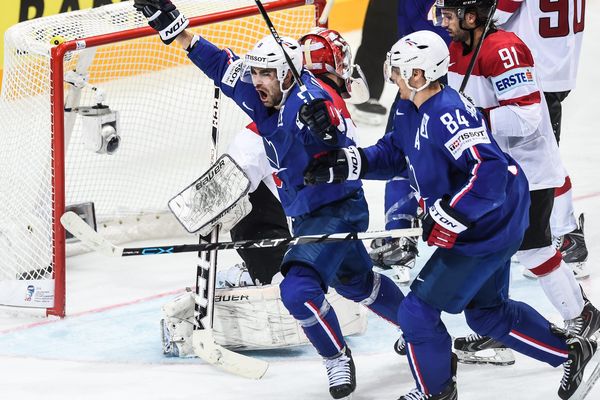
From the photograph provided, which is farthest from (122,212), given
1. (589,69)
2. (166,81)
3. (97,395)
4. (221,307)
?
(589,69)

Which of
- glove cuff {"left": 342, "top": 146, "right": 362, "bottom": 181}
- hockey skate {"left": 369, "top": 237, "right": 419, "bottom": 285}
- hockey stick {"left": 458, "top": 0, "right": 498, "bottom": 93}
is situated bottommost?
hockey skate {"left": 369, "top": 237, "right": 419, "bottom": 285}

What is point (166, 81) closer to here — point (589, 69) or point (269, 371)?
point (269, 371)

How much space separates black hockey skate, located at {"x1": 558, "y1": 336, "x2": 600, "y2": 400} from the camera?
155 inches

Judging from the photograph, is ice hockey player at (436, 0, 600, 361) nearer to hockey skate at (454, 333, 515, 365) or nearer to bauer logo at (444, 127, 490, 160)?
hockey skate at (454, 333, 515, 365)

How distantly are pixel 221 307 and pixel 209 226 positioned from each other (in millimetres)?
339

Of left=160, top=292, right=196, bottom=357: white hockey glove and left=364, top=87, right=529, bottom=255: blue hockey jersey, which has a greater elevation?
left=364, top=87, right=529, bottom=255: blue hockey jersey

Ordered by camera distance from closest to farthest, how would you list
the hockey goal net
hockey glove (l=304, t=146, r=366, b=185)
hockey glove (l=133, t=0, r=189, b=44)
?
hockey glove (l=304, t=146, r=366, b=185) → hockey glove (l=133, t=0, r=189, b=44) → the hockey goal net

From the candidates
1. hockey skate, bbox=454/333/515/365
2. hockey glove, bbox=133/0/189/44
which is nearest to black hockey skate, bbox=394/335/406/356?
hockey skate, bbox=454/333/515/365

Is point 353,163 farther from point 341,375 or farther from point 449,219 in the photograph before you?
point 341,375

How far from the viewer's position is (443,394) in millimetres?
3775

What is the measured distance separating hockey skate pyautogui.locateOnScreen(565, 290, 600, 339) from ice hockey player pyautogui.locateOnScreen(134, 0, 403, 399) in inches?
25.9

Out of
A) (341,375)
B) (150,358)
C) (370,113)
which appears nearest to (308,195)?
(341,375)

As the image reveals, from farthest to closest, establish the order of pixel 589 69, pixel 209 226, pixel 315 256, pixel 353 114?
pixel 589 69 < pixel 353 114 < pixel 209 226 < pixel 315 256

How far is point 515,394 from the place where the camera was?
4.09 meters
